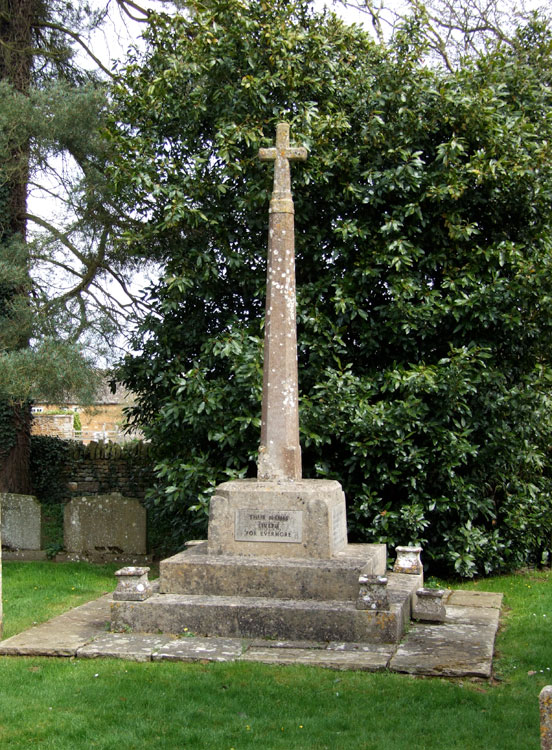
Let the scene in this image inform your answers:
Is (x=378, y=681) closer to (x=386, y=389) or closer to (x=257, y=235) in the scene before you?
(x=386, y=389)

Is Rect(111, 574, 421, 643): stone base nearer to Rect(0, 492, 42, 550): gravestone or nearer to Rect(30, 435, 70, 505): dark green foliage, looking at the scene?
Rect(0, 492, 42, 550): gravestone

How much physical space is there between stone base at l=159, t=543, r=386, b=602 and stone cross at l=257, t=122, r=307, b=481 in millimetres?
971

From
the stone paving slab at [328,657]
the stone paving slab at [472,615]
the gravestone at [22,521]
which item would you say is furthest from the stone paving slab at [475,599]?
the gravestone at [22,521]

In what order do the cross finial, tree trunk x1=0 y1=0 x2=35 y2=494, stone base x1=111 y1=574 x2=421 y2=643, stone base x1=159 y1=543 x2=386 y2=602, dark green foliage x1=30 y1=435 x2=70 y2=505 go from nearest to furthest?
1. stone base x1=111 y1=574 x2=421 y2=643
2. stone base x1=159 y1=543 x2=386 y2=602
3. the cross finial
4. tree trunk x1=0 y1=0 x2=35 y2=494
5. dark green foliage x1=30 y1=435 x2=70 y2=505

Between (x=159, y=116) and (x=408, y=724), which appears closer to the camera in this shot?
(x=408, y=724)

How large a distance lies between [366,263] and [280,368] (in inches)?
130

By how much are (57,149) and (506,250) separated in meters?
7.62

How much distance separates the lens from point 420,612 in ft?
28.4

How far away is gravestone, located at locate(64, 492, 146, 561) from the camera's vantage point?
13.4 meters

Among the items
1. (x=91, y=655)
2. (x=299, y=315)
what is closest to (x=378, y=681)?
(x=91, y=655)

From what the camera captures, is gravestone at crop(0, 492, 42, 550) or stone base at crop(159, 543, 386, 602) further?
gravestone at crop(0, 492, 42, 550)

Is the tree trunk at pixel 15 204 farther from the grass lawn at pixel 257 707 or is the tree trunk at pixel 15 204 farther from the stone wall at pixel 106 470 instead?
the grass lawn at pixel 257 707

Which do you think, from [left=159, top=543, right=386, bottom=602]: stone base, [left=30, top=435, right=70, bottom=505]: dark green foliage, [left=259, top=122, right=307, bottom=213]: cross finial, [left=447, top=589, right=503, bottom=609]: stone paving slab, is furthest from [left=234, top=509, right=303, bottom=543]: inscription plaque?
[left=30, top=435, right=70, bottom=505]: dark green foliage

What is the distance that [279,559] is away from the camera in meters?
8.46
